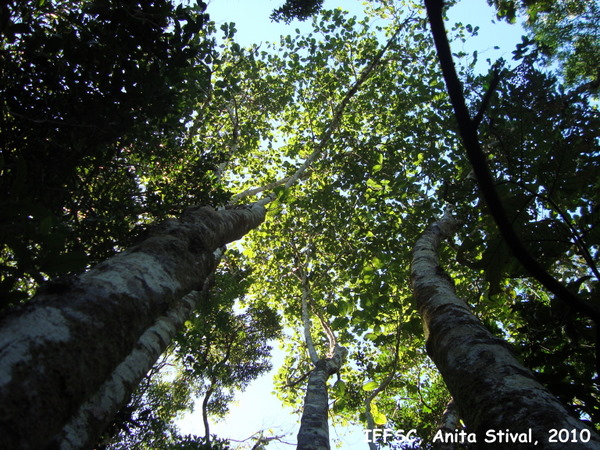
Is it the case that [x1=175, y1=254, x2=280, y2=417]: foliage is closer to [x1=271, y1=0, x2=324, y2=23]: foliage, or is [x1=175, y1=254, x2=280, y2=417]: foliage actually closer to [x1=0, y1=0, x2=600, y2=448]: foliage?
[x1=0, y1=0, x2=600, y2=448]: foliage

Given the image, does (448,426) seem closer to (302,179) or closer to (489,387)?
(489,387)

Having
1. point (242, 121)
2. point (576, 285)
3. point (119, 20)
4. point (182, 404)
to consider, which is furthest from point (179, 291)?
point (182, 404)

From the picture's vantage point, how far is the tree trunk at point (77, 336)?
1.21 meters

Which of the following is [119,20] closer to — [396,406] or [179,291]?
[179,291]

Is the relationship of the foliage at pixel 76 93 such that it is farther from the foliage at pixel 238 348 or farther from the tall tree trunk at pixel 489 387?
the foliage at pixel 238 348

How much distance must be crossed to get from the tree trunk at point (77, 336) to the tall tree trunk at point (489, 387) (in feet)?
6.14

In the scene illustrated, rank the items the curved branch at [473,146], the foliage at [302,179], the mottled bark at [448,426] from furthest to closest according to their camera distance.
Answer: the mottled bark at [448,426] → the foliage at [302,179] → the curved branch at [473,146]

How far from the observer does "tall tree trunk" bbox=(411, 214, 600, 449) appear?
58.5 inches

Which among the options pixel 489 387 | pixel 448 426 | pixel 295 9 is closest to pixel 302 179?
pixel 295 9

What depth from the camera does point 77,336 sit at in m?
1.53

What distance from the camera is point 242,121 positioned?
11062 mm

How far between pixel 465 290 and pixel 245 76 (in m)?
8.79

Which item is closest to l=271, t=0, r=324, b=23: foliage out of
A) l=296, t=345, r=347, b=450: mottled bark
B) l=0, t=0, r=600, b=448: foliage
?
l=0, t=0, r=600, b=448: foliage

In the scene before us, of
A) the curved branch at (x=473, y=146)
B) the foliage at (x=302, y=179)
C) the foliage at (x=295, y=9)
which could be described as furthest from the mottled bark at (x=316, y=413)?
the foliage at (x=295, y=9)
